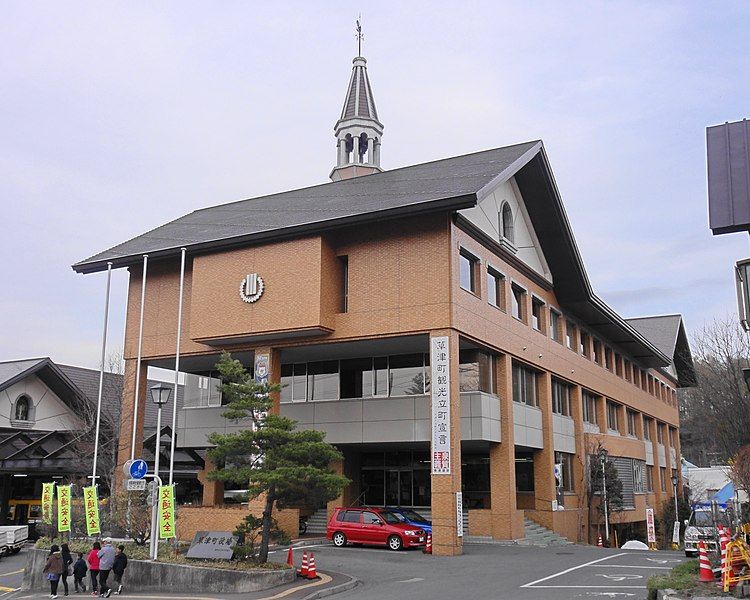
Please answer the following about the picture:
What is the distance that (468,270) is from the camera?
2888 cm

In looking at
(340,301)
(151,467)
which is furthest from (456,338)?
(151,467)

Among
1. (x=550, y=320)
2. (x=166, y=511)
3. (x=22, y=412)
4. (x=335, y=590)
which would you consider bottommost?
(x=335, y=590)

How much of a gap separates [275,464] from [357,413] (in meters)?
12.6

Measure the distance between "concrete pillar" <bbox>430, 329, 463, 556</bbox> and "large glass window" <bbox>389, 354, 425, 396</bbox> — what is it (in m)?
5.33

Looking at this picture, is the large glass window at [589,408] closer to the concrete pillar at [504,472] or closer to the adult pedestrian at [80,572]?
the concrete pillar at [504,472]

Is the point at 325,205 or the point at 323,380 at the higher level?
the point at 325,205

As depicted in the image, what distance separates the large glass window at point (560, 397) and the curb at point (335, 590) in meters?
20.1

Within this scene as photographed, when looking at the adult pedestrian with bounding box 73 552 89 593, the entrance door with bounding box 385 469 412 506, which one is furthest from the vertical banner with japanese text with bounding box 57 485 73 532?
the entrance door with bounding box 385 469 412 506

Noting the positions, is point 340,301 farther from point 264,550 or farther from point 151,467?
point 151,467

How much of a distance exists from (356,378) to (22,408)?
2061cm

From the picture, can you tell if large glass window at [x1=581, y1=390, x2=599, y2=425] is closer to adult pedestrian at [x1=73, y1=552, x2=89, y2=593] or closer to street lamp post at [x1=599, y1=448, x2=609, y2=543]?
street lamp post at [x1=599, y1=448, x2=609, y2=543]

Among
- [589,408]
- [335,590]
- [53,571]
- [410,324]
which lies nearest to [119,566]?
[53,571]

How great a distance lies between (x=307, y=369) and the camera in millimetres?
34469

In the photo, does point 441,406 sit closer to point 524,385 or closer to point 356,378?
point 356,378
